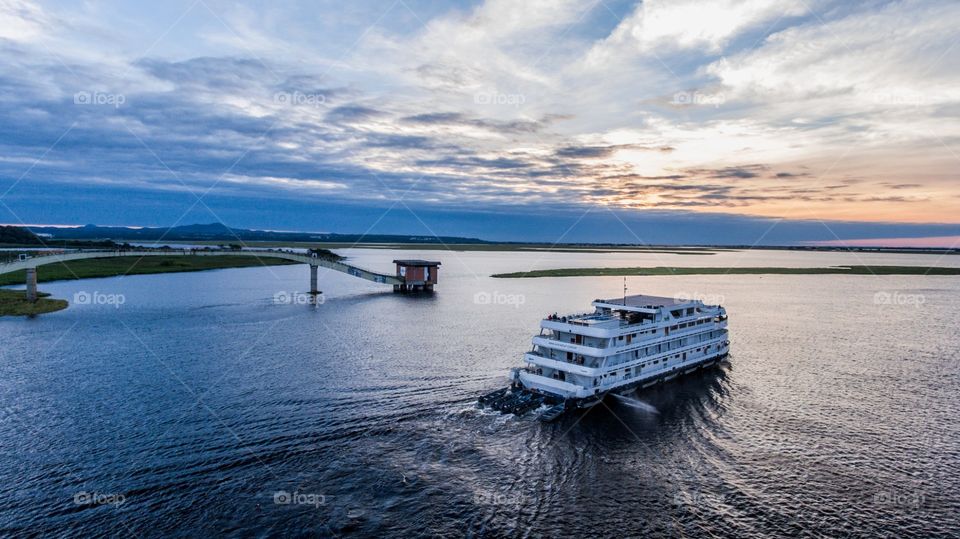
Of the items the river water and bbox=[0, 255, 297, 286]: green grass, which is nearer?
the river water

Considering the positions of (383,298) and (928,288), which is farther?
(928,288)

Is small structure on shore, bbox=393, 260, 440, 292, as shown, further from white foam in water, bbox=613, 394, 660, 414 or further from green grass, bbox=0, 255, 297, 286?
white foam in water, bbox=613, 394, 660, 414

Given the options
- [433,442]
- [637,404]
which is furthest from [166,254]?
[637,404]

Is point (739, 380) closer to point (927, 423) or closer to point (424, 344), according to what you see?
point (927, 423)

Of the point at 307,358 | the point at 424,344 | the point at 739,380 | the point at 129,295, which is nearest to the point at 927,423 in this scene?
the point at 739,380

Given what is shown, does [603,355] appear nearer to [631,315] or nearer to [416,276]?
[631,315]

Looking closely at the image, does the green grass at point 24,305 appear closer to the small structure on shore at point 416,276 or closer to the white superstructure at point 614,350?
the small structure on shore at point 416,276

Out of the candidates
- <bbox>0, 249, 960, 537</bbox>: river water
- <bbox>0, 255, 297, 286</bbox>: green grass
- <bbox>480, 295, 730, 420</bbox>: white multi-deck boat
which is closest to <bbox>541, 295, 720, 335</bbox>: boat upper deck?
<bbox>480, 295, 730, 420</bbox>: white multi-deck boat
